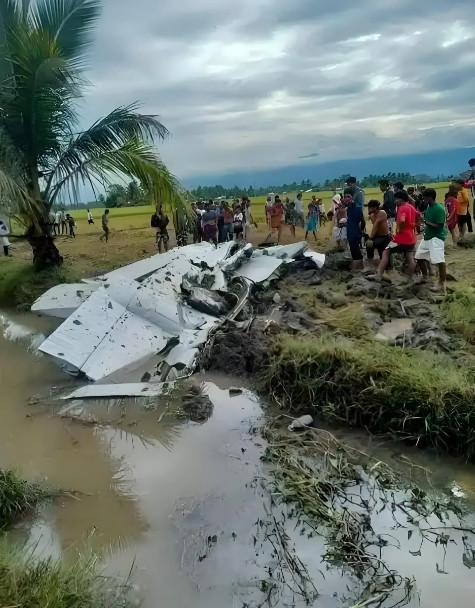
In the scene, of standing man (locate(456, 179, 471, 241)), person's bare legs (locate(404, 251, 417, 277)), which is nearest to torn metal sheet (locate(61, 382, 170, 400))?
person's bare legs (locate(404, 251, 417, 277))

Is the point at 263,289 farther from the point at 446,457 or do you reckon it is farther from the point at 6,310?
the point at 446,457

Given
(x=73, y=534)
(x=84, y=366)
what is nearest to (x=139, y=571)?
(x=73, y=534)

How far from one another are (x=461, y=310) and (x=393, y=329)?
92 centimetres

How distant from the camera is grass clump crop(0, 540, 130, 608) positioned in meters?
2.75

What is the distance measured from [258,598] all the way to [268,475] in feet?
4.40

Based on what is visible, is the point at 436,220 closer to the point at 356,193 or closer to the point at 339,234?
the point at 356,193

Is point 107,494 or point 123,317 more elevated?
point 123,317

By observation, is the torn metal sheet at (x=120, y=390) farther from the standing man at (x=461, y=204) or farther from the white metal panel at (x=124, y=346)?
the standing man at (x=461, y=204)

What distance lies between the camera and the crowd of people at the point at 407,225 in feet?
28.2

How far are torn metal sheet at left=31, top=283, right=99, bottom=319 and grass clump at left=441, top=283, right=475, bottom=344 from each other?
→ 16.9 feet

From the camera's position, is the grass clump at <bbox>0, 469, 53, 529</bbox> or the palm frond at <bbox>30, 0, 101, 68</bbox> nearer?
the grass clump at <bbox>0, 469, 53, 529</bbox>

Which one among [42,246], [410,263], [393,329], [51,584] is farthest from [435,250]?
[42,246]

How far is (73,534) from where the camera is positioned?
12.7ft

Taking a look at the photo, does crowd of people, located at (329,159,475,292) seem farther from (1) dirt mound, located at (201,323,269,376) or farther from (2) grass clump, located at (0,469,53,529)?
(2) grass clump, located at (0,469,53,529)
